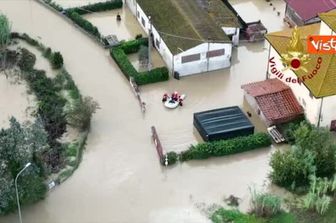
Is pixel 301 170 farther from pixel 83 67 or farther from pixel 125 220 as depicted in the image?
pixel 83 67

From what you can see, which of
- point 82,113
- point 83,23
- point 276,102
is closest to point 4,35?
point 83,23

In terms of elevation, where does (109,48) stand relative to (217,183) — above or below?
above

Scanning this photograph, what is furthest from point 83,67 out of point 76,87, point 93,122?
point 93,122

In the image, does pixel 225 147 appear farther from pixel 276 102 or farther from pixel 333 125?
pixel 333 125

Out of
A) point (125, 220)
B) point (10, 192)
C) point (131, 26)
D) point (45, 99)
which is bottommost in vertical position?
point (125, 220)

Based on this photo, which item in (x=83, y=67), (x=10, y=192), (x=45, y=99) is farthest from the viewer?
(x=83, y=67)

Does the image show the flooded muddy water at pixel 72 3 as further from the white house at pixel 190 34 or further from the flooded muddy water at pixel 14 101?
the flooded muddy water at pixel 14 101

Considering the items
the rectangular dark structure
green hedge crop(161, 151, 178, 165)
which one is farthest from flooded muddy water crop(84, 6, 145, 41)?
green hedge crop(161, 151, 178, 165)

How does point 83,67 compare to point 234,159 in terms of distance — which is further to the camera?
point 83,67
